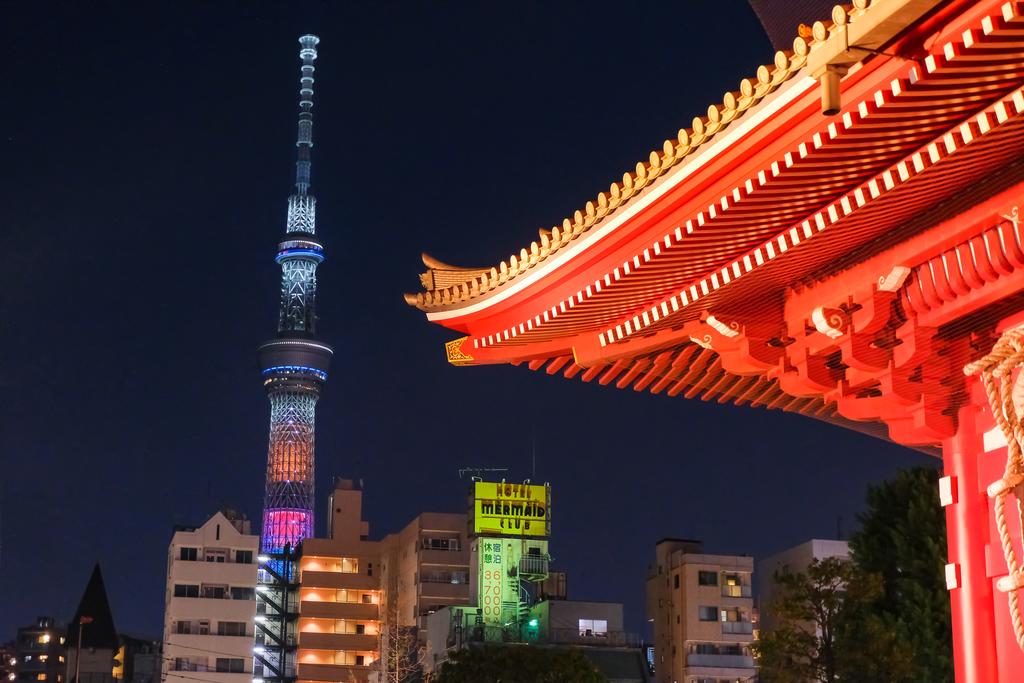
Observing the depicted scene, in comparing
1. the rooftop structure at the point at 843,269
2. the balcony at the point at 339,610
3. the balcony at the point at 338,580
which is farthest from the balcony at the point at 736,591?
the rooftop structure at the point at 843,269

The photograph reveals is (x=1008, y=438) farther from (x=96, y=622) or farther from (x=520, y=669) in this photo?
(x=96, y=622)

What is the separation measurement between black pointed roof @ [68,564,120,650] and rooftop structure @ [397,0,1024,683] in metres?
80.1

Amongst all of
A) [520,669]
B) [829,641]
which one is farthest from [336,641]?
[829,641]

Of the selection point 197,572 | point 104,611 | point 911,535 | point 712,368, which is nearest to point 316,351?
point 104,611

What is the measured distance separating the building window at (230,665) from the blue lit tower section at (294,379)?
4288 centimetres

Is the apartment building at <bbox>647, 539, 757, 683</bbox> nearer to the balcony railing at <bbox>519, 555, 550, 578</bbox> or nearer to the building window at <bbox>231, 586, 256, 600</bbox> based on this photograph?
the balcony railing at <bbox>519, 555, 550, 578</bbox>

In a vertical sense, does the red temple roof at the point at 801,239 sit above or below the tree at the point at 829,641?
above

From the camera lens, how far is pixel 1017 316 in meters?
10.4

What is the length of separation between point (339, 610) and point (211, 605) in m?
13.0

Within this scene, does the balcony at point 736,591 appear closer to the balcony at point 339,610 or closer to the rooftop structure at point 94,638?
the balcony at point 339,610

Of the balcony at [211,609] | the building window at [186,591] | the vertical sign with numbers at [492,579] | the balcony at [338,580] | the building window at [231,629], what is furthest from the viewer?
the balcony at [338,580]

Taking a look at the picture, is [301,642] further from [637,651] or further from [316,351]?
[316,351]

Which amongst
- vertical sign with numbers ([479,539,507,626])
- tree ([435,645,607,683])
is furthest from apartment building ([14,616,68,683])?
tree ([435,645,607,683])

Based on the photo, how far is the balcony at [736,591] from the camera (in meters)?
67.4
